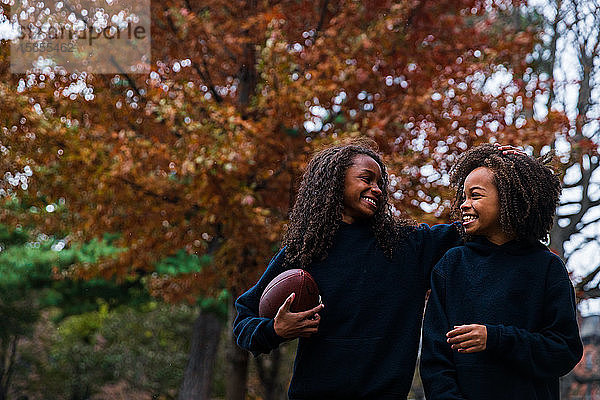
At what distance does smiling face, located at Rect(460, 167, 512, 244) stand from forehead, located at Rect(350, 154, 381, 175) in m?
0.49

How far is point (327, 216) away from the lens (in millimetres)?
2898

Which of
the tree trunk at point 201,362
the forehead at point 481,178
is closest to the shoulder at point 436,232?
the forehead at point 481,178

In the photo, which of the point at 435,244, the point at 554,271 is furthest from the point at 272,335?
the point at 554,271

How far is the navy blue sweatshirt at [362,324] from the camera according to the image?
2.65m

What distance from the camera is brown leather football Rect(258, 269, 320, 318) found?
104 inches

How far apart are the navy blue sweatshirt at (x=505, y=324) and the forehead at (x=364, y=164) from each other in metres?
0.60

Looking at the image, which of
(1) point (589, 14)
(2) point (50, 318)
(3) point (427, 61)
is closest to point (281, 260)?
(3) point (427, 61)

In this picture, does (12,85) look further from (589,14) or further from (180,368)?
(589,14)

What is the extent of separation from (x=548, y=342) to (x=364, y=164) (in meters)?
1.09

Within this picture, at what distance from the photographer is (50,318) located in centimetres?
1337

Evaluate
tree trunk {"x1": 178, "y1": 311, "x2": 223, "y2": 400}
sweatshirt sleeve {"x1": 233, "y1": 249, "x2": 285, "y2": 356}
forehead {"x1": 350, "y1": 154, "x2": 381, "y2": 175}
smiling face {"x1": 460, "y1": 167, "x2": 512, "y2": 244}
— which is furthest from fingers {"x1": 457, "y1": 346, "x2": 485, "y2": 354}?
tree trunk {"x1": 178, "y1": 311, "x2": 223, "y2": 400}

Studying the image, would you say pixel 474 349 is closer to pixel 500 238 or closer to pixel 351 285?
pixel 500 238

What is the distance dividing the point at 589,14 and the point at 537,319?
971 centimetres

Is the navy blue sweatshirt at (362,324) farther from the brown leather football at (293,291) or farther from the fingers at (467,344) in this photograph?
the fingers at (467,344)
